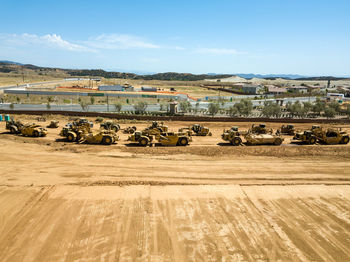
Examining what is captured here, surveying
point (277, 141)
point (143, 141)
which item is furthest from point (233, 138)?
point (143, 141)

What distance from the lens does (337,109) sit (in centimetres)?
4772

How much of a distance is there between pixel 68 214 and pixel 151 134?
13352 millimetres

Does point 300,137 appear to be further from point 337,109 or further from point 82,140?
point 337,109

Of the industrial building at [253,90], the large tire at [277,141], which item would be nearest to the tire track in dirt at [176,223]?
the large tire at [277,141]

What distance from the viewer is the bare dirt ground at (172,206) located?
30.6 ft

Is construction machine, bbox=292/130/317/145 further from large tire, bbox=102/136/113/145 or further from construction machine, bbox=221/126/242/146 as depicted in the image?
large tire, bbox=102/136/113/145

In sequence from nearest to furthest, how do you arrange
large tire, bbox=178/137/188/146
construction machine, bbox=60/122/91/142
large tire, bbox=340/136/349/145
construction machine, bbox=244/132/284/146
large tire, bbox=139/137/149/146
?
large tire, bbox=139/137/149/146, large tire, bbox=178/137/188/146, construction machine, bbox=244/132/284/146, construction machine, bbox=60/122/91/142, large tire, bbox=340/136/349/145

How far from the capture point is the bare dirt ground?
9.33 meters

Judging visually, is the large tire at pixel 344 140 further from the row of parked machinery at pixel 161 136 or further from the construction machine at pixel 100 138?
the construction machine at pixel 100 138

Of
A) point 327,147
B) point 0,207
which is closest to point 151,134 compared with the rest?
point 0,207

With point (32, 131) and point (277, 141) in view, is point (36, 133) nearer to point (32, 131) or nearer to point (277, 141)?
point (32, 131)

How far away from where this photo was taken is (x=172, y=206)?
39.6ft

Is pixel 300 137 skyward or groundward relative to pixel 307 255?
skyward

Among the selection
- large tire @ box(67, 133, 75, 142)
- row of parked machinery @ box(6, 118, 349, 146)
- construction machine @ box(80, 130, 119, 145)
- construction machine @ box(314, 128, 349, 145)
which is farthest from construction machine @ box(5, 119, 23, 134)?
construction machine @ box(314, 128, 349, 145)
